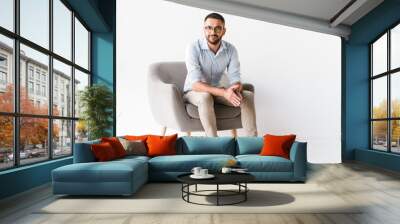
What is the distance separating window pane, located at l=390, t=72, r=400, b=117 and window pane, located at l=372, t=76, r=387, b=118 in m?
0.32

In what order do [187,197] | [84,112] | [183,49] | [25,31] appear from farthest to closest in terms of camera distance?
[183,49]
[84,112]
[25,31]
[187,197]

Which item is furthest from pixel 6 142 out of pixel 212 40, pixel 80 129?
pixel 212 40

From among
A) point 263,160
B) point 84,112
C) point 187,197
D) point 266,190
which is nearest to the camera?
point 187,197

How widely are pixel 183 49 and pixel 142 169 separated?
11.5 feet

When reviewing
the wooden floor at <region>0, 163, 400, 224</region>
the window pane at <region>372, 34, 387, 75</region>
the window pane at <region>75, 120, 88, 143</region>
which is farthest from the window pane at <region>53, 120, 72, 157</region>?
the window pane at <region>372, 34, 387, 75</region>

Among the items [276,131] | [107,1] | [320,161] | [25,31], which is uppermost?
[107,1]

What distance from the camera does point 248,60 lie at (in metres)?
7.73

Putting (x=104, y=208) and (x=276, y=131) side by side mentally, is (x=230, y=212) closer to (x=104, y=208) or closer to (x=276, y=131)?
(x=104, y=208)

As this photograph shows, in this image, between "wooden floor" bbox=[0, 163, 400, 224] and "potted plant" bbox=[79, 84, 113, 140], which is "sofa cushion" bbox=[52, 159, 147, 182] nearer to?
"wooden floor" bbox=[0, 163, 400, 224]

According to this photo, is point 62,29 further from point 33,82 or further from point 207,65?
point 207,65

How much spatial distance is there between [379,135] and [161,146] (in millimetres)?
4542

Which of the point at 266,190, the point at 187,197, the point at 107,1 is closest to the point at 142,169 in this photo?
the point at 187,197

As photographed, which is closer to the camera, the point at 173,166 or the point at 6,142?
the point at 6,142

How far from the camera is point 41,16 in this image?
546 centimetres
